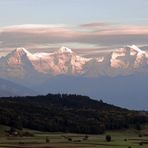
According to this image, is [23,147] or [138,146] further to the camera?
[138,146]

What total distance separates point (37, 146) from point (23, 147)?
6.47 m

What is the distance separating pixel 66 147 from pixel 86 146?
32.2 feet

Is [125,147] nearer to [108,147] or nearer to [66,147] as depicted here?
[108,147]

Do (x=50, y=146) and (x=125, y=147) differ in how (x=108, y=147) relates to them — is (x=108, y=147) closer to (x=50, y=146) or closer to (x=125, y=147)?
(x=125, y=147)

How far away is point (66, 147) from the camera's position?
174000 millimetres

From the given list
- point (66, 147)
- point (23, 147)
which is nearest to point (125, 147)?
point (66, 147)

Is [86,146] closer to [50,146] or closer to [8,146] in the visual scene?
[50,146]

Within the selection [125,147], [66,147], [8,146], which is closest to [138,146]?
[125,147]

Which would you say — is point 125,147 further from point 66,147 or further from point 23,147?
point 23,147

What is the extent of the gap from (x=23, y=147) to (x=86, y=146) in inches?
757

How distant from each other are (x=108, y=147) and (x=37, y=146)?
19.4 m

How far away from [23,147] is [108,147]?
2321 centimetres

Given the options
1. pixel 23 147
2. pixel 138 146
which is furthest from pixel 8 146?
pixel 138 146

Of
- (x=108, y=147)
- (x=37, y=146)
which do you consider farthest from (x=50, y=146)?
(x=108, y=147)
